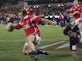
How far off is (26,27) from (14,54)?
2.16 meters

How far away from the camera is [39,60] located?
10.3m

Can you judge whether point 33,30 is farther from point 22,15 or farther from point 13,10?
point 13,10

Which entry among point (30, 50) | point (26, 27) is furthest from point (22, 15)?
point (30, 50)

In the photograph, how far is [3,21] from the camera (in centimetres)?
4678

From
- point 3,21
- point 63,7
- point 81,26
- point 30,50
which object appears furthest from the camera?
point 63,7

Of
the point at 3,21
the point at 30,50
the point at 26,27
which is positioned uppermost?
the point at 26,27

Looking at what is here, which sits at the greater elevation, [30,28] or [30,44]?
[30,28]

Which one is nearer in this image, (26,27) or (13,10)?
(26,27)

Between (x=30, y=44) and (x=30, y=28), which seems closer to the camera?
(x=30, y=44)

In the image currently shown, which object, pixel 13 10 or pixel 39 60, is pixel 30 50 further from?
pixel 13 10

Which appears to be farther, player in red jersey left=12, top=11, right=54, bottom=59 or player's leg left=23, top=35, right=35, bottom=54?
player in red jersey left=12, top=11, right=54, bottom=59

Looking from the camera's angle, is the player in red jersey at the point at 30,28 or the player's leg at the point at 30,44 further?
the player in red jersey at the point at 30,28

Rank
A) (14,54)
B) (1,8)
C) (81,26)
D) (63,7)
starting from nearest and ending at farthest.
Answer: (14,54), (81,26), (63,7), (1,8)

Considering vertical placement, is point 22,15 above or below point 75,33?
above
